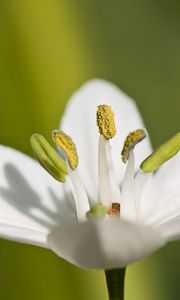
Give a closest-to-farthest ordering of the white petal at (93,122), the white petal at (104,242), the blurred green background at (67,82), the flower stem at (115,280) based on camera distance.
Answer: the white petal at (104,242) → the flower stem at (115,280) → the white petal at (93,122) → the blurred green background at (67,82)

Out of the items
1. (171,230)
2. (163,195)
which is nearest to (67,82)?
(163,195)

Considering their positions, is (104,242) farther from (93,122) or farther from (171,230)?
(93,122)

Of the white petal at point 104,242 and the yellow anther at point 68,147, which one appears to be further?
the yellow anther at point 68,147

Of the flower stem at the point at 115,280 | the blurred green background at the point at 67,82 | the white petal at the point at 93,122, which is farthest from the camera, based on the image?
the blurred green background at the point at 67,82

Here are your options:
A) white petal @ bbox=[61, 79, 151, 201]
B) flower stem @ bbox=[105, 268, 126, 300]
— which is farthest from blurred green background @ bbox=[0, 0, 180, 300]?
flower stem @ bbox=[105, 268, 126, 300]

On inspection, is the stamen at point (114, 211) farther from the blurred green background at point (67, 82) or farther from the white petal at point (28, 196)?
the blurred green background at point (67, 82)

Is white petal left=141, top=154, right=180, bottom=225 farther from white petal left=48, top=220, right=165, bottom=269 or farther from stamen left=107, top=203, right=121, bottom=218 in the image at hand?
white petal left=48, top=220, right=165, bottom=269

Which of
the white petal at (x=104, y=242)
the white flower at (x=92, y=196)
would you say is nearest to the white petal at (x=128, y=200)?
the white flower at (x=92, y=196)
